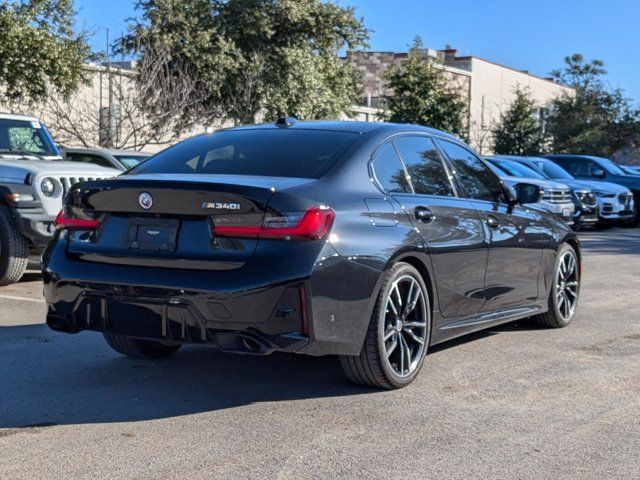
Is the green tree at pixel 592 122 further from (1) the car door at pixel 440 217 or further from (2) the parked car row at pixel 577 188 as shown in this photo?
(1) the car door at pixel 440 217

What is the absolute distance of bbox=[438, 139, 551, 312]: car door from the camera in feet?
22.1

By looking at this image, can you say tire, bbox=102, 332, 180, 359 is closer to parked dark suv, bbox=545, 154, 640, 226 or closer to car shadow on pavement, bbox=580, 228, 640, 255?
car shadow on pavement, bbox=580, 228, 640, 255

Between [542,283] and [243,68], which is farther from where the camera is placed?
[243,68]

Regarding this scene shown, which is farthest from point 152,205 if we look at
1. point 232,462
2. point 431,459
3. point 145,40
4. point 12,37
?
point 145,40

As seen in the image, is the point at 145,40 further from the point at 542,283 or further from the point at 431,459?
the point at 431,459

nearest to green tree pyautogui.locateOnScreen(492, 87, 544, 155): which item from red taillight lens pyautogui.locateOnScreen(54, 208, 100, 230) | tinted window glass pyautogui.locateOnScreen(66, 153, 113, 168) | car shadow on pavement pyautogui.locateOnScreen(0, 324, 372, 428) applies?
tinted window glass pyautogui.locateOnScreen(66, 153, 113, 168)

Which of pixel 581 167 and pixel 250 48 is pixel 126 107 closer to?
pixel 250 48

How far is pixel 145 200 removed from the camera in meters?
5.22

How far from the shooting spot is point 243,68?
29.0 m

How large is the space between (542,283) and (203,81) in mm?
21319

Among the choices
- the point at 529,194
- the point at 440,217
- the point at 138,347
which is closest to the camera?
the point at 440,217

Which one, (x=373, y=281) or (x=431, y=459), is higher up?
(x=373, y=281)

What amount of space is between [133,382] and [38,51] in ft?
55.6

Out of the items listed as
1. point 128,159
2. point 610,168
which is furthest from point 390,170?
point 610,168
